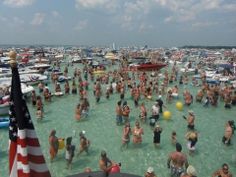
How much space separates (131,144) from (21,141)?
10.0m

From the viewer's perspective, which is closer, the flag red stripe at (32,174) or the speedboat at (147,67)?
the flag red stripe at (32,174)

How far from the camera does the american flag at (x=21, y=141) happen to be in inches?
149

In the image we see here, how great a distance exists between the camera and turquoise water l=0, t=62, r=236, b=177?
11.5 m

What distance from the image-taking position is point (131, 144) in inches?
532

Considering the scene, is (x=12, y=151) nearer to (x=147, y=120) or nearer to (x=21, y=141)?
(x=21, y=141)

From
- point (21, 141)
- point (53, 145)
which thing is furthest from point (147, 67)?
point (21, 141)

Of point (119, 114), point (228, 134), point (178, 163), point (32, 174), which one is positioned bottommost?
point (228, 134)

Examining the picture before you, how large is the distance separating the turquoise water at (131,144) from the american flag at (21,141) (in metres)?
7.11

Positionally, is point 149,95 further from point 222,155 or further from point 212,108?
point 222,155

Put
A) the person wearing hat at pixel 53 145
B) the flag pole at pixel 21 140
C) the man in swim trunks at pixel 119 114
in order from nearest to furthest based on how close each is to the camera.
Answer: the flag pole at pixel 21 140 → the person wearing hat at pixel 53 145 → the man in swim trunks at pixel 119 114

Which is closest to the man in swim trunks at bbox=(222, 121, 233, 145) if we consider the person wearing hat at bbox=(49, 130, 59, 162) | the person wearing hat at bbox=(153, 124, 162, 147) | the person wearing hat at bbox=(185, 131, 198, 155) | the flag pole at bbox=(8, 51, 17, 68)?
the person wearing hat at bbox=(185, 131, 198, 155)

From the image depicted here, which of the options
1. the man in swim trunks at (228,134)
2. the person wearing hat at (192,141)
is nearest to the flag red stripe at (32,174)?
the person wearing hat at (192,141)

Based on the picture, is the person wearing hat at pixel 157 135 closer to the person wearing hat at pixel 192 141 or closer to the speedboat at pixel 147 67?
the person wearing hat at pixel 192 141

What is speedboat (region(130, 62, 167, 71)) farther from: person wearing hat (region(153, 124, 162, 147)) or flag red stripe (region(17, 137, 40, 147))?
flag red stripe (region(17, 137, 40, 147))
